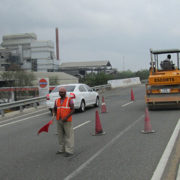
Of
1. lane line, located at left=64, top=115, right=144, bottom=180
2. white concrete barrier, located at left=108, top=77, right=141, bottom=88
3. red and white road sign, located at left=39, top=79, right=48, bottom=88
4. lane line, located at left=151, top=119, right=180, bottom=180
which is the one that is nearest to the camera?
lane line, located at left=151, top=119, right=180, bottom=180

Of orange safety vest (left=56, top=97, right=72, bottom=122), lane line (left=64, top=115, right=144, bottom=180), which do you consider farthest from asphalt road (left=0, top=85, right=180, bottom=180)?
orange safety vest (left=56, top=97, right=72, bottom=122)

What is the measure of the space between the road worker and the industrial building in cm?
8474

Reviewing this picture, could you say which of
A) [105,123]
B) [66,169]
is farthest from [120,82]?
[66,169]

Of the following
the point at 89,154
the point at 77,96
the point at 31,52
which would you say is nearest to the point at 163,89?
the point at 77,96

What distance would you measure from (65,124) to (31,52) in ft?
293

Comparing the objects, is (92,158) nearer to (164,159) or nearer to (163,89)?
(164,159)

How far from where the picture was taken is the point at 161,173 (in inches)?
207

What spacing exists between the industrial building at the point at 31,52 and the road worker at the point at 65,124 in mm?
84741

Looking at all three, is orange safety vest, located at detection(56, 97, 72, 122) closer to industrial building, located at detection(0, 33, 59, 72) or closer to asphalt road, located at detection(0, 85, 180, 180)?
asphalt road, located at detection(0, 85, 180, 180)

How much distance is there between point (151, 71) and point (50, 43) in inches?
3256

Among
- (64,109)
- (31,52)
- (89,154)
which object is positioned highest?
(31,52)

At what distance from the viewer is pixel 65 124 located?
6996mm

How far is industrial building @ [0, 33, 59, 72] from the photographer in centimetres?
9169

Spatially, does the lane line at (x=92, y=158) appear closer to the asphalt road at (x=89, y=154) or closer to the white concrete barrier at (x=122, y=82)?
the asphalt road at (x=89, y=154)
